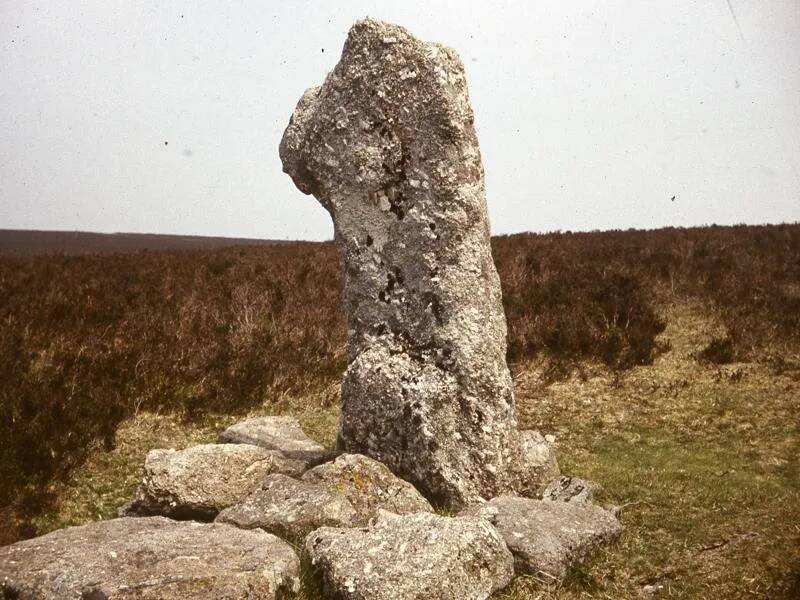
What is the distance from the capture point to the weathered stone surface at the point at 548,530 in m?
4.35

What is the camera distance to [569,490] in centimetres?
573

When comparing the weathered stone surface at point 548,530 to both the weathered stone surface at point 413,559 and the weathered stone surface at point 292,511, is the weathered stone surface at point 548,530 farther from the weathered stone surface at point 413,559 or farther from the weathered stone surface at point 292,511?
the weathered stone surface at point 292,511

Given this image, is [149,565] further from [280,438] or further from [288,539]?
[280,438]

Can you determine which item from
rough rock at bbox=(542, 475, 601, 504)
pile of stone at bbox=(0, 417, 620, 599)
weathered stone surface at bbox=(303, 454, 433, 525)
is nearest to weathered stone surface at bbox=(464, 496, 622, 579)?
pile of stone at bbox=(0, 417, 620, 599)

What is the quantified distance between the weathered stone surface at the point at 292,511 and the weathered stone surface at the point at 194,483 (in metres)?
0.29

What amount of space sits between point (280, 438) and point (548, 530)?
9.65 feet

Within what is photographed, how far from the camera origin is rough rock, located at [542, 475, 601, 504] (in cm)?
559

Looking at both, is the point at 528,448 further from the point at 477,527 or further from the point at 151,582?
the point at 151,582

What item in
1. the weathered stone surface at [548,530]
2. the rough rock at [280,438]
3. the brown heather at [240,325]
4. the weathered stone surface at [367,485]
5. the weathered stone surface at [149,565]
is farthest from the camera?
the brown heather at [240,325]

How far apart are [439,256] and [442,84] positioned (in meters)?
1.29

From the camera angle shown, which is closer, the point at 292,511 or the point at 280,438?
the point at 292,511

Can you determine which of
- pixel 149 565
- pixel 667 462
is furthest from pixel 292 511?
pixel 667 462

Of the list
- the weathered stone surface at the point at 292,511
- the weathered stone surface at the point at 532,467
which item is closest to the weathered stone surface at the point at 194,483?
the weathered stone surface at the point at 292,511

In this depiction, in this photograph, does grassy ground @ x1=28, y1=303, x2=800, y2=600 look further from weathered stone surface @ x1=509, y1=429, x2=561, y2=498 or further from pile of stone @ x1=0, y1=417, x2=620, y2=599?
weathered stone surface @ x1=509, y1=429, x2=561, y2=498
